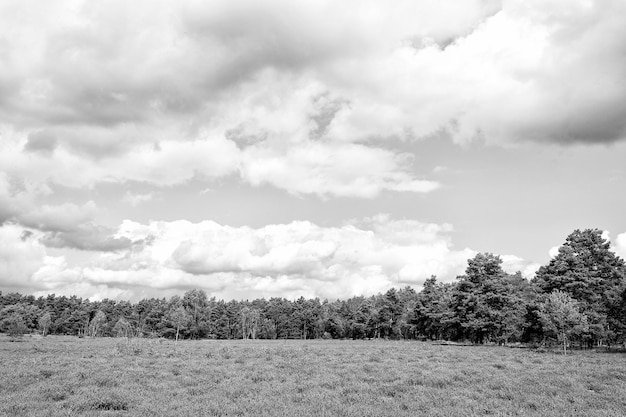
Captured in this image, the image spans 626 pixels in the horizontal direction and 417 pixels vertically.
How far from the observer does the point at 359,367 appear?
28172mm

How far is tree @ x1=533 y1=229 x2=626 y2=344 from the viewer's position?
2248 inches

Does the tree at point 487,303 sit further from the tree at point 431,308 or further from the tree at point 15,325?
the tree at point 15,325

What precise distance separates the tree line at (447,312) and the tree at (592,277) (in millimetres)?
145

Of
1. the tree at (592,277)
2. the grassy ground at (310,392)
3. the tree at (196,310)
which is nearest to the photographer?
the grassy ground at (310,392)

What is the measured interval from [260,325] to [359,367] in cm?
12522

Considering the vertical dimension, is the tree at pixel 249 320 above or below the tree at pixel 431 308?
below

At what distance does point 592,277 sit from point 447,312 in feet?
91.8

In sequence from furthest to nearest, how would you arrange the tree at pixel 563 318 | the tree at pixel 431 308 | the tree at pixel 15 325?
1. the tree at pixel 431 308
2. the tree at pixel 15 325
3. the tree at pixel 563 318

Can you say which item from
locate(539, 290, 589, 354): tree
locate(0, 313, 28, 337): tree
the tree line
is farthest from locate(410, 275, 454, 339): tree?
locate(0, 313, 28, 337): tree

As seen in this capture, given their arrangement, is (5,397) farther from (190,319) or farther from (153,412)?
(190,319)

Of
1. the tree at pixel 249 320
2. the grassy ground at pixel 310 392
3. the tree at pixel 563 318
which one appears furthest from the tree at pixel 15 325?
the tree at pixel 563 318

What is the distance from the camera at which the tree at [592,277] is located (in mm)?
57094

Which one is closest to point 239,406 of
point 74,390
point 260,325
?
point 74,390

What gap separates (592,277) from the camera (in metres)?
61.6
